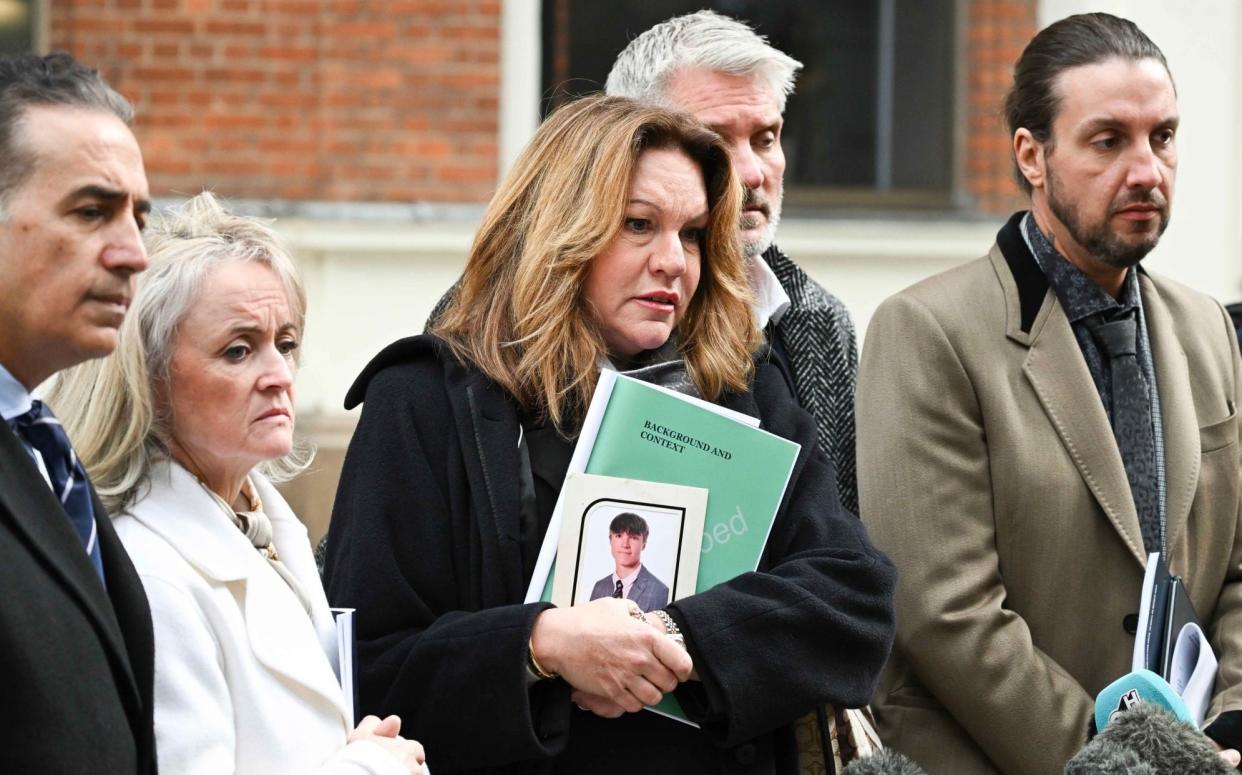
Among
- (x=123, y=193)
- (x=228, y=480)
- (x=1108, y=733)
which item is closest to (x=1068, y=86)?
(x=1108, y=733)

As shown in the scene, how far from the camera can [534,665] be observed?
8.46ft

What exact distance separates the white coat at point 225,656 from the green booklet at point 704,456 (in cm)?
47

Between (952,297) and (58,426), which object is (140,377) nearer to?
(58,426)

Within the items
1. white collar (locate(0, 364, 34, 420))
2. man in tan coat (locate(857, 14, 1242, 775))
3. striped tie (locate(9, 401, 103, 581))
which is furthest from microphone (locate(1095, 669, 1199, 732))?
white collar (locate(0, 364, 34, 420))

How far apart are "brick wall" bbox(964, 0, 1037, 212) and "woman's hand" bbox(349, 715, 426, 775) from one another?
5.40 meters

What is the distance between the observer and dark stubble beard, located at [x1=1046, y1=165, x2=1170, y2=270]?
3266 millimetres

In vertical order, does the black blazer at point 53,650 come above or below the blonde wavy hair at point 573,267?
below

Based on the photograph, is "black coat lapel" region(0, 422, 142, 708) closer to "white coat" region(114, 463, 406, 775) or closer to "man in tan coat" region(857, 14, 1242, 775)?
"white coat" region(114, 463, 406, 775)

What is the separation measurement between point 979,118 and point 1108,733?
17.2 ft

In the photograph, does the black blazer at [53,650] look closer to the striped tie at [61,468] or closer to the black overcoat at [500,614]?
the striped tie at [61,468]

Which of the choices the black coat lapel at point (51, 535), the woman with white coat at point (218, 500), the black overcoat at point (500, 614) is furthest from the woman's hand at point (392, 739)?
the black coat lapel at point (51, 535)

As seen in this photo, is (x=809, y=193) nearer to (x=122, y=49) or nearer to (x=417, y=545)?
(x=122, y=49)

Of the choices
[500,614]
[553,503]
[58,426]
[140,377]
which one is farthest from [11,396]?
[553,503]

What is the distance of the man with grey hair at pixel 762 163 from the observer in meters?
3.44
